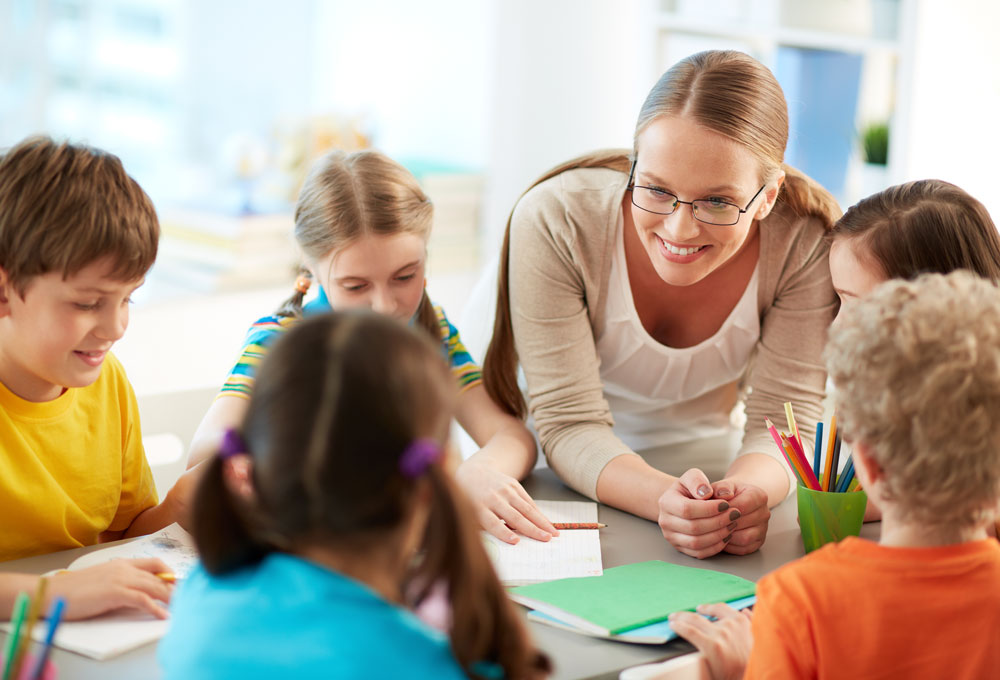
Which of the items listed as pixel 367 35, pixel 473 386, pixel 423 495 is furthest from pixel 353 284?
pixel 367 35

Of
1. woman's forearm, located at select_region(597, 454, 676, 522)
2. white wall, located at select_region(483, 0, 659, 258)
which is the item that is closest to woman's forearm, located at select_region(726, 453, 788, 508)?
woman's forearm, located at select_region(597, 454, 676, 522)

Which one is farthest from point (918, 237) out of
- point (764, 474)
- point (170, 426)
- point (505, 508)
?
point (170, 426)

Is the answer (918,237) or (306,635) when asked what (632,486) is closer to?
(918,237)

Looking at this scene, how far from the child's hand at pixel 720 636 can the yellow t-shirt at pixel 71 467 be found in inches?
29.3

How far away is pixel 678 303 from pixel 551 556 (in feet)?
1.79

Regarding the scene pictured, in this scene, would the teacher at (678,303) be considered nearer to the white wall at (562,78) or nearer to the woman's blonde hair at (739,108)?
the woman's blonde hair at (739,108)

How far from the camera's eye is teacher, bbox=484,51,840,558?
4.28 feet

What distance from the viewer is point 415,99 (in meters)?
3.73

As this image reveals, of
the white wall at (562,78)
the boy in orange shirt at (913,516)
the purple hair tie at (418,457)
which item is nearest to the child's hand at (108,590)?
the purple hair tie at (418,457)

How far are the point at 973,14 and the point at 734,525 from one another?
177 cm

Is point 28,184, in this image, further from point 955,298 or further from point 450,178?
point 450,178

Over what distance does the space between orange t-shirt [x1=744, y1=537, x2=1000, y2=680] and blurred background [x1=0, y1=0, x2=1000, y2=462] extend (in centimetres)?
179

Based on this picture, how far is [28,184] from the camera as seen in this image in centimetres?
112

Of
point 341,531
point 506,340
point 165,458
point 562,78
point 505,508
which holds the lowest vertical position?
point 165,458
